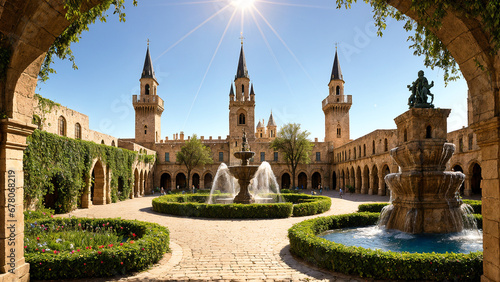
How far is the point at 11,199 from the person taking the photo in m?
4.81

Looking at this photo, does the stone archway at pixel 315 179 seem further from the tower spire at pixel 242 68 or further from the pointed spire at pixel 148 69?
the pointed spire at pixel 148 69

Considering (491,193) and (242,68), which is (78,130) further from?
(242,68)

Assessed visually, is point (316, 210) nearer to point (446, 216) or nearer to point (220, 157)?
point (446, 216)

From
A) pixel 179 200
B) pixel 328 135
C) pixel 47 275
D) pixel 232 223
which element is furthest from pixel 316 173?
pixel 47 275

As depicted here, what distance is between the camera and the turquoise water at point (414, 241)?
7.36 m

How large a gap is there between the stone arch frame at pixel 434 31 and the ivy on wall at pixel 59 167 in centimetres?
1141

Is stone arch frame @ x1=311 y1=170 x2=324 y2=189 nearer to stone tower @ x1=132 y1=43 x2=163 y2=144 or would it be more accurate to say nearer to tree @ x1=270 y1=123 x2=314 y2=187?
A: tree @ x1=270 y1=123 x2=314 y2=187

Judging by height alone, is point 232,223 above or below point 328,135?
below

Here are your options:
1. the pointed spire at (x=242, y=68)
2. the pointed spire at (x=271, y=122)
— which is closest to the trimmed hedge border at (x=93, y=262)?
the pointed spire at (x=242, y=68)

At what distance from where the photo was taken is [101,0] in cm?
494

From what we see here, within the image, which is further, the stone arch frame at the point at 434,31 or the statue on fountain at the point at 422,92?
the statue on fountain at the point at 422,92

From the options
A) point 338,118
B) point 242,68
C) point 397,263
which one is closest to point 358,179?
point 338,118

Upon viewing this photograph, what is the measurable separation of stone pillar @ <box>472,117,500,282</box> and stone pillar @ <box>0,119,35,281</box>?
7.07 metres

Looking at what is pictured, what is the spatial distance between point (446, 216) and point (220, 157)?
1592 inches
